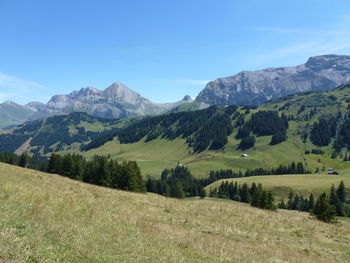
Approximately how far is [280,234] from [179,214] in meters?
→ 8.44

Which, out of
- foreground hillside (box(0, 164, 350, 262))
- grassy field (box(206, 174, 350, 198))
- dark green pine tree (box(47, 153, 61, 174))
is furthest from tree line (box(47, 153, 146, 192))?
grassy field (box(206, 174, 350, 198))

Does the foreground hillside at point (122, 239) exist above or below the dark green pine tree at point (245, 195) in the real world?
above

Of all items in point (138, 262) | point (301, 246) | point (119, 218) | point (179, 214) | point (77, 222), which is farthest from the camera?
point (179, 214)

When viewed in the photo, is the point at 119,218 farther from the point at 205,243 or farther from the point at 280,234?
the point at 280,234

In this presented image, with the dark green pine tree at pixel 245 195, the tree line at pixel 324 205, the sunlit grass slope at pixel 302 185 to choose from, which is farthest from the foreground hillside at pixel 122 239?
the sunlit grass slope at pixel 302 185

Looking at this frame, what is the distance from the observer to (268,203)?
70000 mm

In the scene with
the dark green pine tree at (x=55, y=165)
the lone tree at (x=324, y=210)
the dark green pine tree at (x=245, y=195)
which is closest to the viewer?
the lone tree at (x=324, y=210)

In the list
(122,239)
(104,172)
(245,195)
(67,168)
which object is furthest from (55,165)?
(245,195)

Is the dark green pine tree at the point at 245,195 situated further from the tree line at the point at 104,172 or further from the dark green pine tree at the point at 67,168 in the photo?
the dark green pine tree at the point at 67,168

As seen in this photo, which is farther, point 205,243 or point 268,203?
point 268,203

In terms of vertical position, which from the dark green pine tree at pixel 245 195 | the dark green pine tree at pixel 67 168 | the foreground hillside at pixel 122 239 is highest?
the foreground hillside at pixel 122 239

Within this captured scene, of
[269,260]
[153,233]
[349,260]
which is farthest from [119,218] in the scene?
[349,260]

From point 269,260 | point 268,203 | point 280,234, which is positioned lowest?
point 268,203

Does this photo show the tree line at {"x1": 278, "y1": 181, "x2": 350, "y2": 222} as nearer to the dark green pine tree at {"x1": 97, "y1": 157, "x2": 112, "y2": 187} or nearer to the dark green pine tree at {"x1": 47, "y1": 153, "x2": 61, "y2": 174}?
the dark green pine tree at {"x1": 97, "y1": 157, "x2": 112, "y2": 187}
